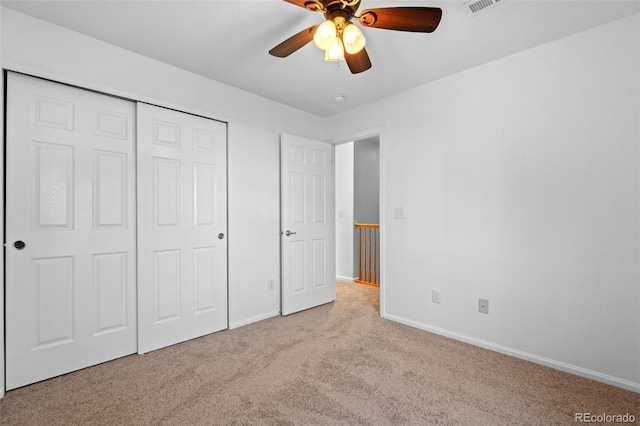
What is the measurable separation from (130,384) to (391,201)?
267 centimetres

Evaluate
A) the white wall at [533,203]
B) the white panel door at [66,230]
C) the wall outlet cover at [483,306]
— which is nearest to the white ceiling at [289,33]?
the white wall at [533,203]

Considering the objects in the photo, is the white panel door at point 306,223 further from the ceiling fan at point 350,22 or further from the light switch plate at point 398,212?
the ceiling fan at point 350,22

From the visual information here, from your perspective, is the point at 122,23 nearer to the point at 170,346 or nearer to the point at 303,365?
the point at 170,346

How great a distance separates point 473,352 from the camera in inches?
98.3

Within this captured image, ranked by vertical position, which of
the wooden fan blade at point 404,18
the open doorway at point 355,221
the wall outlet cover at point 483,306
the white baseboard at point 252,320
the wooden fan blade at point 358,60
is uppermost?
the wooden fan blade at point 404,18

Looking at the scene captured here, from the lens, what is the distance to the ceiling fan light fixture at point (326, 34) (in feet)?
5.25

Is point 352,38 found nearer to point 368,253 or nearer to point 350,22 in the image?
point 350,22

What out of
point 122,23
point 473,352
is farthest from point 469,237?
point 122,23

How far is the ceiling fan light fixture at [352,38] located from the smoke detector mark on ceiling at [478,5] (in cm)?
77

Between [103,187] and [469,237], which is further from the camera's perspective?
[469,237]

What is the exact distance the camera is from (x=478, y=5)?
1853mm

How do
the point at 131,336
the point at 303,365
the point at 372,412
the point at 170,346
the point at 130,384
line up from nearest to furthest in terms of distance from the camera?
the point at 372,412
the point at 130,384
the point at 303,365
the point at 131,336
the point at 170,346

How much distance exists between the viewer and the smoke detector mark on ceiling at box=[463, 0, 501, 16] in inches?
71.6

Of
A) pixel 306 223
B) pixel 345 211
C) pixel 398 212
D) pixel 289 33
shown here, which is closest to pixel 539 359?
pixel 398 212
